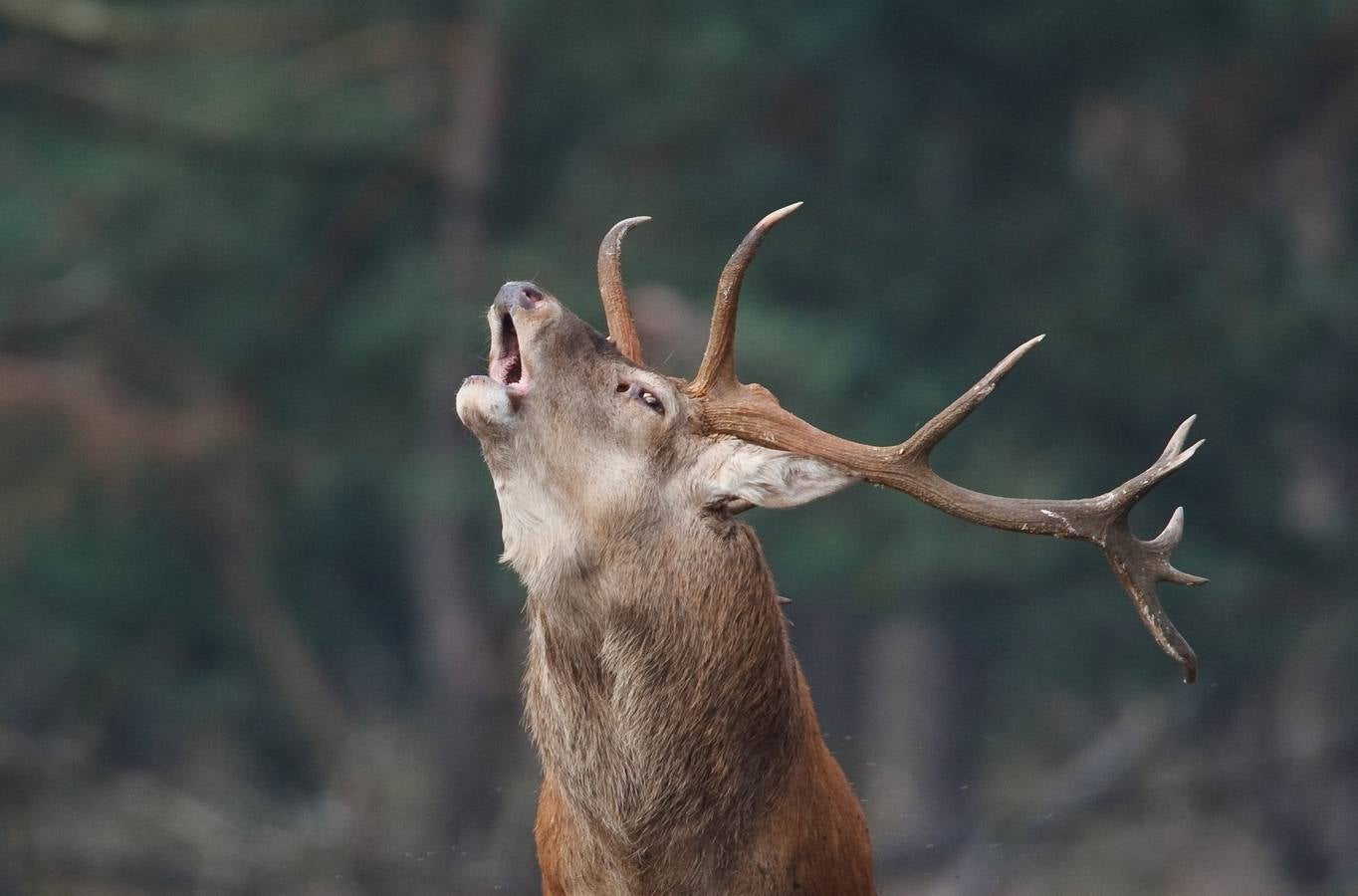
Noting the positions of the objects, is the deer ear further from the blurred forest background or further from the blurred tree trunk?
the blurred tree trunk

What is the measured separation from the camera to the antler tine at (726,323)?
11.9ft

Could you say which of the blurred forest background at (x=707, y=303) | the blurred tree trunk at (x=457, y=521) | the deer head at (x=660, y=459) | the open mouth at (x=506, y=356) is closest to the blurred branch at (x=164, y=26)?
the blurred forest background at (x=707, y=303)

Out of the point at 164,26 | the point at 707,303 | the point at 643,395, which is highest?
the point at 164,26

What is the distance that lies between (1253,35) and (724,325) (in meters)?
9.82

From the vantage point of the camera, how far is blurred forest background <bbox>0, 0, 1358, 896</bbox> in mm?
11930

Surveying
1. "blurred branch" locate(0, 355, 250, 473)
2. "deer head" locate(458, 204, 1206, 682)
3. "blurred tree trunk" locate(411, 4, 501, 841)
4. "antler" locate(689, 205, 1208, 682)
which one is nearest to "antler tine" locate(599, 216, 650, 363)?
"deer head" locate(458, 204, 1206, 682)

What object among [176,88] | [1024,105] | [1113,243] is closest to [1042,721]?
[1113,243]

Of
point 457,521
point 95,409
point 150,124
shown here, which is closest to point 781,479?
point 457,521

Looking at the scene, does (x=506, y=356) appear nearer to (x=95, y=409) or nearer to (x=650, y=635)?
(x=650, y=635)

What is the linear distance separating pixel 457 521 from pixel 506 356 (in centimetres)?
866

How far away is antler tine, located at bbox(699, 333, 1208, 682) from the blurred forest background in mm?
7921

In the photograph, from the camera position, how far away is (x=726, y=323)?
369cm

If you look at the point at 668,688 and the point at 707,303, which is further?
the point at 707,303

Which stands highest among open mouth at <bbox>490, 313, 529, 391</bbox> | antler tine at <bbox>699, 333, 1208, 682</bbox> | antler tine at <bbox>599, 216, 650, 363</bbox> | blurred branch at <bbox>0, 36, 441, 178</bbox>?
blurred branch at <bbox>0, 36, 441, 178</bbox>
